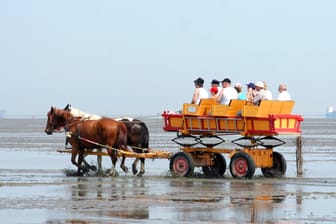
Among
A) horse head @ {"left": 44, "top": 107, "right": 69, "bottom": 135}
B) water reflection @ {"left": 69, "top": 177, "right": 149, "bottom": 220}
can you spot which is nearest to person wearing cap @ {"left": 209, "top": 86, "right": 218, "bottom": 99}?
water reflection @ {"left": 69, "top": 177, "right": 149, "bottom": 220}

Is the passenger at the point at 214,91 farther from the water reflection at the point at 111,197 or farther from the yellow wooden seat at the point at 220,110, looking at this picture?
the water reflection at the point at 111,197

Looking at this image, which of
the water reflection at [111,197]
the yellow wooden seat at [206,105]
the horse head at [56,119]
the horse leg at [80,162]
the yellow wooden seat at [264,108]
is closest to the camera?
the water reflection at [111,197]

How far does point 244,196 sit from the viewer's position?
20.1 meters

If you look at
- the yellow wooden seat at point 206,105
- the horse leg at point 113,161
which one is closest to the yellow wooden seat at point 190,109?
the yellow wooden seat at point 206,105

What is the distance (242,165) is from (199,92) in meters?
2.46

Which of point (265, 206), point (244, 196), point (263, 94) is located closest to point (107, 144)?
point (263, 94)

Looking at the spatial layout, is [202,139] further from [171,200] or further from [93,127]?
[171,200]

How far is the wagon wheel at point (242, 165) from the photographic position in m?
24.5

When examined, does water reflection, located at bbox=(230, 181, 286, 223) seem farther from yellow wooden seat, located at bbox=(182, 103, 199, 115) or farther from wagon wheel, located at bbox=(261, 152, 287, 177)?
yellow wooden seat, located at bbox=(182, 103, 199, 115)

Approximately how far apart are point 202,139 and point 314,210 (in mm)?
8400

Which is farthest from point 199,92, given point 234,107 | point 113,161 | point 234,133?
point 113,161

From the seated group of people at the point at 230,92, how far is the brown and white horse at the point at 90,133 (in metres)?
2.24

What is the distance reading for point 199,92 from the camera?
26.0 meters

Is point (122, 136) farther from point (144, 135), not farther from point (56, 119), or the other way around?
point (56, 119)
